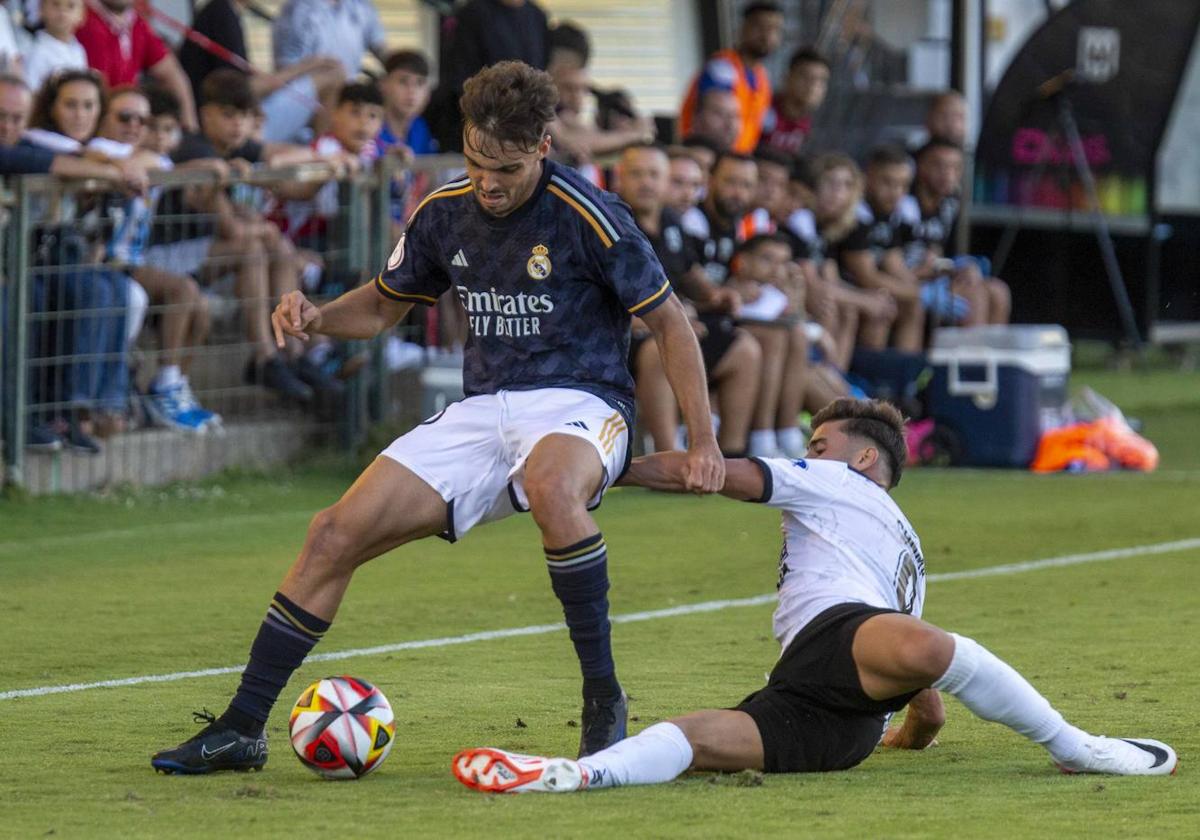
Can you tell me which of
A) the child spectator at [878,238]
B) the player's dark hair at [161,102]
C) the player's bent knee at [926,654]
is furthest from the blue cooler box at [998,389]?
the player's bent knee at [926,654]

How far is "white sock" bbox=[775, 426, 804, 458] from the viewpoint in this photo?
13.5m

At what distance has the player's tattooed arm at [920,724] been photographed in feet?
19.4

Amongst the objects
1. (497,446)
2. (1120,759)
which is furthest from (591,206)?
(1120,759)

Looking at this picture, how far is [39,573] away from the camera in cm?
967

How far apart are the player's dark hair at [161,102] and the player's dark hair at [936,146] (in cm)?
645

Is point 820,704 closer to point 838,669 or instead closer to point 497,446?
point 838,669

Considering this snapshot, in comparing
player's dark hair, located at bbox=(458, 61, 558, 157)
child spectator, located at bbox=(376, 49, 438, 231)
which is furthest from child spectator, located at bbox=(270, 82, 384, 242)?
player's dark hair, located at bbox=(458, 61, 558, 157)

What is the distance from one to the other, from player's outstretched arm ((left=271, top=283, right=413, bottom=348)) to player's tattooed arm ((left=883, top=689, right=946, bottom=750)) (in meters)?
1.82

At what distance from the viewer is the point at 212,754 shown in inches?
223

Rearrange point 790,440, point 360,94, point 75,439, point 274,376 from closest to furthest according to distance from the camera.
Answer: point 75,439 < point 274,376 < point 360,94 < point 790,440

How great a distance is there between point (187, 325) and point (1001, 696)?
24.5ft

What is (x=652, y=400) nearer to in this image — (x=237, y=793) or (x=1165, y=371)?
(x=237, y=793)

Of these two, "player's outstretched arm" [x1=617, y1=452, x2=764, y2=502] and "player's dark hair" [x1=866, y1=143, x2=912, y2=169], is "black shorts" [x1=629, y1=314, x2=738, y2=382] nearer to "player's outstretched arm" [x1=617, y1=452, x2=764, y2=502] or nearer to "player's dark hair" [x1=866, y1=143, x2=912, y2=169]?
"player's dark hair" [x1=866, y1=143, x2=912, y2=169]

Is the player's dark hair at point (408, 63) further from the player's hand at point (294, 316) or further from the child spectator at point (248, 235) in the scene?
the player's hand at point (294, 316)
